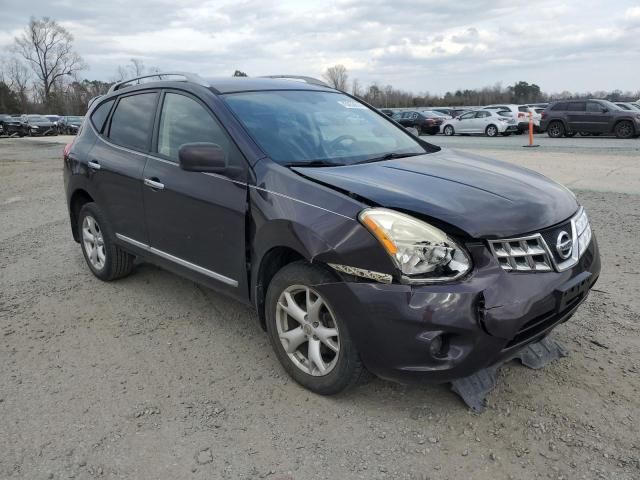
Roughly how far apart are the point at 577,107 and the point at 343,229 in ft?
73.3

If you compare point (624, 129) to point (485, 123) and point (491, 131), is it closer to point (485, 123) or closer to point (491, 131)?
point (491, 131)

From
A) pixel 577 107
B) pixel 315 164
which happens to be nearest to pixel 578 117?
pixel 577 107

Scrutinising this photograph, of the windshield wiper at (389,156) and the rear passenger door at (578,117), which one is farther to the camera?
the rear passenger door at (578,117)

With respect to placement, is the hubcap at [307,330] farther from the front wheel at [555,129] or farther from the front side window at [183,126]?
the front wheel at [555,129]

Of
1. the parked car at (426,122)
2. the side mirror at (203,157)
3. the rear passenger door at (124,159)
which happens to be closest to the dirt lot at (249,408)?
the rear passenger door at (124,159)

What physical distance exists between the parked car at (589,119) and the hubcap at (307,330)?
21.5 m

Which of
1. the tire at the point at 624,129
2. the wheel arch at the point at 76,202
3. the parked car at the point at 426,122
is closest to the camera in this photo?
the wheel arch at the point at 76,202

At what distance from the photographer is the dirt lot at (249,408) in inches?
98.0

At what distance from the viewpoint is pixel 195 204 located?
11.6 feet

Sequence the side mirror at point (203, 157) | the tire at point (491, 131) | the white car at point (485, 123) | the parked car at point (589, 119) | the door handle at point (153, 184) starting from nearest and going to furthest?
1. the side mirror at point (203, 157)
2. the door handle at point (153, 184)
3. the parked car at point (589, 119)
4. the white car at point (485, 123)
5. the tire at point (491, 131)

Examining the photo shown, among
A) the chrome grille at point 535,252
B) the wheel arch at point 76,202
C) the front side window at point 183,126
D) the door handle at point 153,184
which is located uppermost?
the front side window at point 183,126

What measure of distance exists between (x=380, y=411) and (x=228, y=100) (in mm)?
2160

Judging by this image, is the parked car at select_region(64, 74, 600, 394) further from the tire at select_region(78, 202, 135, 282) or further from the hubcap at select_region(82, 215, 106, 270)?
the hubcap at select_region(82, 215, 106, 270)

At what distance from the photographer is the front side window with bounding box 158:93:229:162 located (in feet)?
11.6
